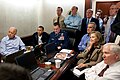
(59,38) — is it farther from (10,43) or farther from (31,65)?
(31,65)

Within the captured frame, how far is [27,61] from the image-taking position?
7.26ft

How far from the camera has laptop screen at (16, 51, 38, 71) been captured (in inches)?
81.4

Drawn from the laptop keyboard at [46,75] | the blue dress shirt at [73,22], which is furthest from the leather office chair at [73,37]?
the laptop keyboard at [46,75]

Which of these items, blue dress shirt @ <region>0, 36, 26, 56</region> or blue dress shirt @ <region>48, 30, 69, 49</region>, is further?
blue dress shirt @ <region>48, 30, 69, 49</region>

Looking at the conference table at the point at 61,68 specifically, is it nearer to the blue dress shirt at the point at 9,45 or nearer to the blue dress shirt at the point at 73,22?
the blue dress shirt at the point at 9,45

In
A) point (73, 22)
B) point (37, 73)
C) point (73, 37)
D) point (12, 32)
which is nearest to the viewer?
point (37, 73)

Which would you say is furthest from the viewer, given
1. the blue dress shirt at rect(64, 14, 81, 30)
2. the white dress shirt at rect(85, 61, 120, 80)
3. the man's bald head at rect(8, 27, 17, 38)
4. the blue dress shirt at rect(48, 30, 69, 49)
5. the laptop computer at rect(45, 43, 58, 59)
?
the blue dress shirt at rect(64, 14, 81, 30)

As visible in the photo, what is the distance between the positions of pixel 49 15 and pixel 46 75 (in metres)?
4.32

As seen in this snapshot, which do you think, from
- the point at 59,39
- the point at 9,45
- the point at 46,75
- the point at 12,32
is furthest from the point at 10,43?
the point at 46,75

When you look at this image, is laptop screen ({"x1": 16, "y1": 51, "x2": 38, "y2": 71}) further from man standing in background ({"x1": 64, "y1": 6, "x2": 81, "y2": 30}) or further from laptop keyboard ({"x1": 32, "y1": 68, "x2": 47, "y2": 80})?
man standing in background ({"x1": 64, "y1": 6, "x2": 81, "y2": 30})

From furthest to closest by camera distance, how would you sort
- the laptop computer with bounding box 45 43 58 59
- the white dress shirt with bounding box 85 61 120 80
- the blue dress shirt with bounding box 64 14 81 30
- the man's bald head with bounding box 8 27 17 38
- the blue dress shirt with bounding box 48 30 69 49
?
1. the blue dress shirt with bounding box 64 14 81 30
2. the blue dress shirt with bounding box 48 30 69 49
3. the man's bald head with bounding box 8 27 17 38
4. the laptop computer with bounding box 45 43 58 59
5. the white dress shirt with bounding box 85 61 120 80

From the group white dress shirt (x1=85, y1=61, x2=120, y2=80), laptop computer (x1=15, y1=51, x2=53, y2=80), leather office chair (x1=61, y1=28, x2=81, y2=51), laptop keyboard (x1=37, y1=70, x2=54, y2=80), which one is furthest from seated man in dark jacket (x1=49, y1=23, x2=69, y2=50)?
laptop keyboard (x1=37, y1=70, x2=54, y2=80)

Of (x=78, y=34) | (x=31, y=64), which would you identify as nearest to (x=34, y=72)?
(x=31, y=64)

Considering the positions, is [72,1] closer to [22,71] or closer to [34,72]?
[34,72]
